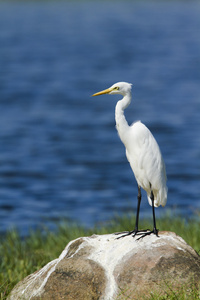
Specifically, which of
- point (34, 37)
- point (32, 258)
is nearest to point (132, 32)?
point (34, 37)

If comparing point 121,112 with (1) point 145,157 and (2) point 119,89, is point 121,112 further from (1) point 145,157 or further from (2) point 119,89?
(1) point 145,157

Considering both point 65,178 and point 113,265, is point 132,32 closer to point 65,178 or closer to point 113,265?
point 65,178

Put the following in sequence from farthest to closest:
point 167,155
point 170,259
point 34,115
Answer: point 34,115 < point 167,155 < point 170,259

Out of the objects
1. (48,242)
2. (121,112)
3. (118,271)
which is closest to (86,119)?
(48,242)

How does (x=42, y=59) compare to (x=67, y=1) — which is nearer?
(x=42, y=59)

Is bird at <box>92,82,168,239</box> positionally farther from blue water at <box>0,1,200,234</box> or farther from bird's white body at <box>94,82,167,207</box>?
blue water at <box>0,1,200,234</box>

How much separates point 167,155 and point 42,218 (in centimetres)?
765

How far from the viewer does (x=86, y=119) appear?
25.8 meters

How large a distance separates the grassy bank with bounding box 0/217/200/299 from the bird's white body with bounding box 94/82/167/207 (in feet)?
7.33

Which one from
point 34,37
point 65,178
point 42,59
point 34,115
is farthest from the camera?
point 34,37

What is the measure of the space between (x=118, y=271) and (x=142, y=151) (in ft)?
4.53

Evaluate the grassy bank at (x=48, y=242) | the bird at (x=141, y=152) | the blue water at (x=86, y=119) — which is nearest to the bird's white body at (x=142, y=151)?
the bird at (x=141, y=152)

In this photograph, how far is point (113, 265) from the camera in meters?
6.27

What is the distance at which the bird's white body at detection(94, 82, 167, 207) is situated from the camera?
6.74 meters
